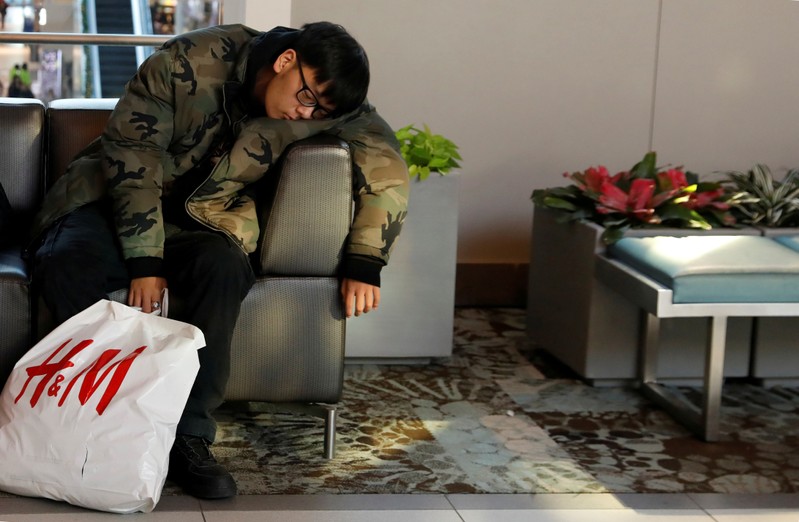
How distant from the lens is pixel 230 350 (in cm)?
229

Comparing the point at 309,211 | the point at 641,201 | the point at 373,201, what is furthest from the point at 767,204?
the point at 309,211

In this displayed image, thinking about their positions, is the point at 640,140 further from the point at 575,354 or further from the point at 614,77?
the point at 575,354

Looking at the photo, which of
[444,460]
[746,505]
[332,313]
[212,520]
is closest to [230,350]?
[332,313]

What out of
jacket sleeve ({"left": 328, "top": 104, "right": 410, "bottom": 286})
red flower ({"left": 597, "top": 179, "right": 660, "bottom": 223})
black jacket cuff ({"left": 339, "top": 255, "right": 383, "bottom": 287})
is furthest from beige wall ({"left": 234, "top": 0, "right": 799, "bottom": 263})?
black jacket cuff ({"left": 339, "top": 255, "right": 383, "bottom": 287})

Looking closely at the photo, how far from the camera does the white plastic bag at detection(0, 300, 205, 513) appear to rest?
1.96m

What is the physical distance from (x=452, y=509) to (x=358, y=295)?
1.60ft

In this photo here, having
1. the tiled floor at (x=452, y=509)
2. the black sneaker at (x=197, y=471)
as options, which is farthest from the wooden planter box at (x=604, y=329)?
the black sneaker at (x=197, y=471)

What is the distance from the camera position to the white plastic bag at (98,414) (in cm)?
196

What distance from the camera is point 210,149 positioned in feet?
7.95

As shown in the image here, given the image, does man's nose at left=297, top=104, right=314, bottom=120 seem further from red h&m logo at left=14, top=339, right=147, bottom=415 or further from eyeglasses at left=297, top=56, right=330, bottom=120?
red h&m logo at left=14, top=339, right=147, bottom=415

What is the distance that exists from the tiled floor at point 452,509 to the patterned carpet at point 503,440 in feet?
0.15

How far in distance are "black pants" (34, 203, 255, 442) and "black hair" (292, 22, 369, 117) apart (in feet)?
1.26

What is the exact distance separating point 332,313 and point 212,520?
53 cm

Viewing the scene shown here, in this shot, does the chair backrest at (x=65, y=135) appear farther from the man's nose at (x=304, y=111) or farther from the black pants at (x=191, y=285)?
the man's nose at (x=304, y=111)
